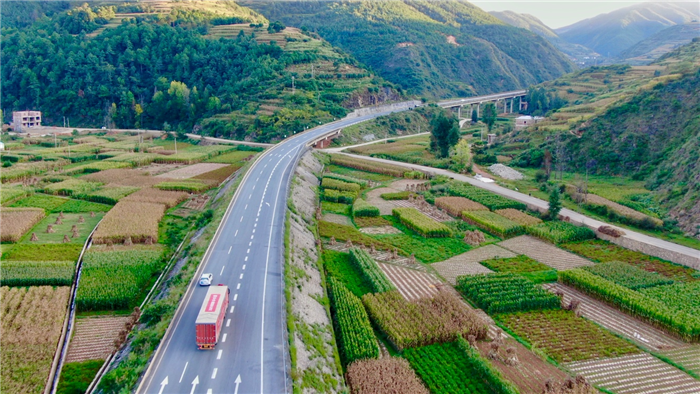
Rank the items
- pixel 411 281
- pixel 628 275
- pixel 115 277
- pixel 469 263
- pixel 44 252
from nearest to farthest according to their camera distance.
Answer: pixel 115 277 < pixel 628 275 < pixel 411 281 < pixel 44 252 < pixel 469 263

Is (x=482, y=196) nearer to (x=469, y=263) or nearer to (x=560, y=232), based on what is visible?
(x=560, y=232)

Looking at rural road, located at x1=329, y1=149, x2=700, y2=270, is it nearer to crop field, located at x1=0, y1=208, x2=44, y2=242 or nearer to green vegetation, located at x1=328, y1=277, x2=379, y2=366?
green vegetation, located at x1=328, y1=277, x2=379, y2=366

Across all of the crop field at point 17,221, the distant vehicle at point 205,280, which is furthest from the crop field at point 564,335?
the crop field at point 17,221

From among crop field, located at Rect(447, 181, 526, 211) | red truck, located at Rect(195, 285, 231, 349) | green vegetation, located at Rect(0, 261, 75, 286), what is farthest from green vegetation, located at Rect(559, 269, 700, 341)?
green vegetation, located at Rect(0, 261, 75, 286)

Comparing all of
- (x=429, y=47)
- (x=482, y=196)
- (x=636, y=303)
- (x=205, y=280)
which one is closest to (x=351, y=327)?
(x=205, y=280)

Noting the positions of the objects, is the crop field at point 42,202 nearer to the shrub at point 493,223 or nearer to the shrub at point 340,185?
the shrub at point 340,185

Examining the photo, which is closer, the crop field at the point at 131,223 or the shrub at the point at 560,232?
the crop field at the point at 131,223
